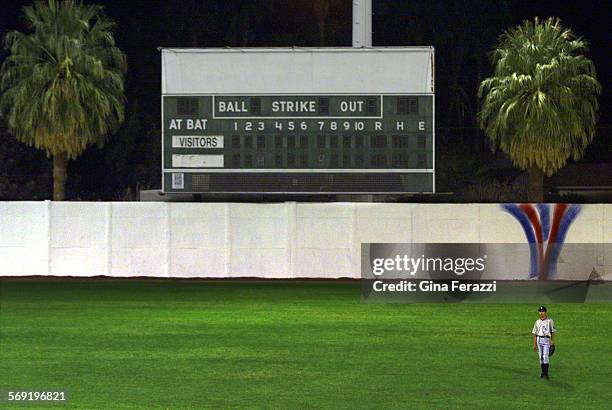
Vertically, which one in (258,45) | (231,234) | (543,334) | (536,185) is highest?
(258,45)

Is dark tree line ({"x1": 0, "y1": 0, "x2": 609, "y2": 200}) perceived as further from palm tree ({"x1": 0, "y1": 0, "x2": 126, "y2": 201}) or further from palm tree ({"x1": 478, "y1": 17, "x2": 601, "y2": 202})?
palm tree ({"x1": 478, "y1": 17, "x2": 601, "y2": 202})

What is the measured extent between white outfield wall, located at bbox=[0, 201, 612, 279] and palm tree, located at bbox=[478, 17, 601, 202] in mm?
3885

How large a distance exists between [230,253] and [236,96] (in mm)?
5077

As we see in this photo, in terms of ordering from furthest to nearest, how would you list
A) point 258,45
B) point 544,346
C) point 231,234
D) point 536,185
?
point 258,45
point 536,185
point 231,234
point 544,346

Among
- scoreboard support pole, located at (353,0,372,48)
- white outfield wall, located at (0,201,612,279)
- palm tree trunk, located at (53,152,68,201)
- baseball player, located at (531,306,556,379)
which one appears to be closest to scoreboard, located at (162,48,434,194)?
scoreboard support pole, located at (353,0,372,48)

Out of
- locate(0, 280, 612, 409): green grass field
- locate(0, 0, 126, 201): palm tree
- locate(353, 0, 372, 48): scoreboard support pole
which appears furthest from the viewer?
locate(0, 0, 126, 201): palm tree

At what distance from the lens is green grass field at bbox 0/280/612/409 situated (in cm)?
1325

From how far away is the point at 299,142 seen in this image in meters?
26.7

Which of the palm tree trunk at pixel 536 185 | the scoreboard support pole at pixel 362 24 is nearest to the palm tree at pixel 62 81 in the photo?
the scoreboard support pole at pixel 362 24

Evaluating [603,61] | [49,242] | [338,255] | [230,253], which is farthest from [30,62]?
[603,61]

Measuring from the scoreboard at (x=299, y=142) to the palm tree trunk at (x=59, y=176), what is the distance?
1147 centimetres

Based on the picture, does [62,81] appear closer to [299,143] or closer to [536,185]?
[299,143]

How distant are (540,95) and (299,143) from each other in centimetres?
851

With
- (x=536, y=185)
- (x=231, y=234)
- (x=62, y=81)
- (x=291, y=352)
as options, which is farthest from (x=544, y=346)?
(x=62, y=81)
